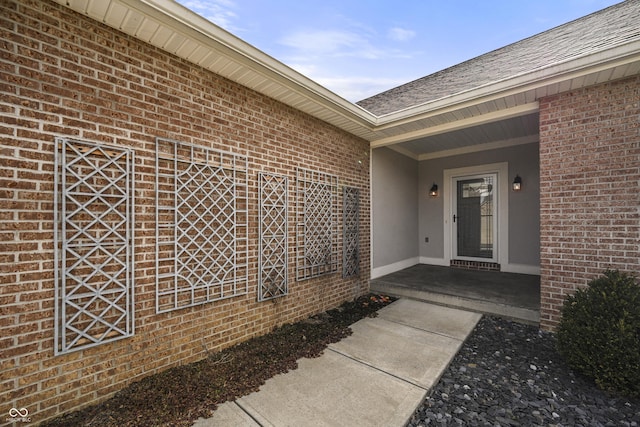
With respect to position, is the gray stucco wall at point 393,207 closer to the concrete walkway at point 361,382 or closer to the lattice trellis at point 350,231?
the lattice trellis at point 350,231

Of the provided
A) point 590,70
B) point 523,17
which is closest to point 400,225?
point 590,70

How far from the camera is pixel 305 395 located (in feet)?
6.84

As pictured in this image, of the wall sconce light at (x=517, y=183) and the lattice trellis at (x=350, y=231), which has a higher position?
the wall sconce light at (x=517, y=183)

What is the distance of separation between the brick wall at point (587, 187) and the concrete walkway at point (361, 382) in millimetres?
1349

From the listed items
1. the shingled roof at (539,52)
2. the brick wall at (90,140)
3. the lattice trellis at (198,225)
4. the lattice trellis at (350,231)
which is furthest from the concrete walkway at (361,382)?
the shingled roof at (539,52)

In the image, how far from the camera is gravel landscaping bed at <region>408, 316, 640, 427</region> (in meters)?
1.89

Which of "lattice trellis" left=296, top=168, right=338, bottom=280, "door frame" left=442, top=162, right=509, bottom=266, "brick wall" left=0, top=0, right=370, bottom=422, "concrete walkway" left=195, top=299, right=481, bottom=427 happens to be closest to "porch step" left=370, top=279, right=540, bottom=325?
"concrete walkway" left=195, top=299, right=481, bottom=427

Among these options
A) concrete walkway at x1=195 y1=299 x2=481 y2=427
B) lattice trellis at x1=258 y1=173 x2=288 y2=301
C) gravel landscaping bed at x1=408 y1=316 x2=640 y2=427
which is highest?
lattice trellis at x1=258 y1=173 x2=288 y2=301

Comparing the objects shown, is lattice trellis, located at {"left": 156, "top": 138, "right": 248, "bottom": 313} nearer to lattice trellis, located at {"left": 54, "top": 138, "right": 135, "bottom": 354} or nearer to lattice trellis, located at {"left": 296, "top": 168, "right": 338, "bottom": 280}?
lattice trellis, located at {"left": 54, "top": 138, "right": 135, "bottom": 354}

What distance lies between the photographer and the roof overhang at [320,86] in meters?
2.01

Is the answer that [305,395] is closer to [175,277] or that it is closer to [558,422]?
[175,277]

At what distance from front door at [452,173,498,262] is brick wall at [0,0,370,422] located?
4.97m

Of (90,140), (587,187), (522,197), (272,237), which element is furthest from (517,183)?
(90,140)

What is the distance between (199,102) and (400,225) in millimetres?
4643
